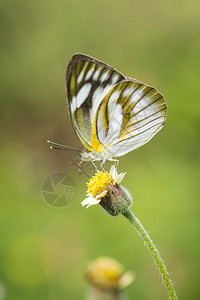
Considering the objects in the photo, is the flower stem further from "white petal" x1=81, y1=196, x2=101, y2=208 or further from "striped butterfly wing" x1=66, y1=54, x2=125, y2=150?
"striped butterfly wing" x1=66, y1=54, x2=125, y2=150

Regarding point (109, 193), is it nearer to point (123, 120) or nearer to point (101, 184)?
point (101, 184)

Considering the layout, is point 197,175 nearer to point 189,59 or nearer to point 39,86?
point 189,59

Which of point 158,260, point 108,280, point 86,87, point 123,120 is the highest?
point 86,87

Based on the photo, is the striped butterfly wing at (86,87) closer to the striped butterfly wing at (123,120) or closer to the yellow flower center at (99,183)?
the striped butterfly wing at (123,120)

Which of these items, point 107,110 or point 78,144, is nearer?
point 107,110

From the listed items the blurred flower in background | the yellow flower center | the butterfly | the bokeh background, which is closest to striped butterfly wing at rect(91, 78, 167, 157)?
the butterfly

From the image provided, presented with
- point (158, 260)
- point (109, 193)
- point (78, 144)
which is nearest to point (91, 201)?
point (109, 193)
